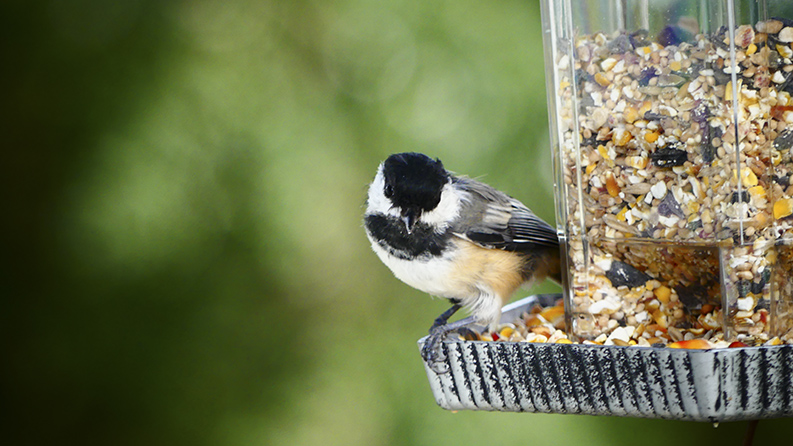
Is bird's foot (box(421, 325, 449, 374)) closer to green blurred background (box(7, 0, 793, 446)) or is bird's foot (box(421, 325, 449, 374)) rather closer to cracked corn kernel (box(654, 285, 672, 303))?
cracked corn kernel (box(654, 285, 672, 303))

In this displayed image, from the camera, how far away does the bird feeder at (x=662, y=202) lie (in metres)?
0.95

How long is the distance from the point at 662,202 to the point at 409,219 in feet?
1.52

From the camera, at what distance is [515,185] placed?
2760 millimetres

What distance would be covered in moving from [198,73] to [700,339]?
2488 millimetres

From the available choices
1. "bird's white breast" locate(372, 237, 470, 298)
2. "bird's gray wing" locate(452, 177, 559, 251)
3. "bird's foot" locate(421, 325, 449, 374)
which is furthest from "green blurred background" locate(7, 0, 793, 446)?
"bird's foot" locate(421, 325, 449, 374)

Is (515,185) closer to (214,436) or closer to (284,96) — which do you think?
(284,96)

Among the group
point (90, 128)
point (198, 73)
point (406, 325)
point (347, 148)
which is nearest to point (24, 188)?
point (90, 128)

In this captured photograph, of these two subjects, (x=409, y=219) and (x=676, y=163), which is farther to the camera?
(x=409, y=219)

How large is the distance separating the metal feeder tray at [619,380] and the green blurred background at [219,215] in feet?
6.14

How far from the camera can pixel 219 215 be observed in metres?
2.96

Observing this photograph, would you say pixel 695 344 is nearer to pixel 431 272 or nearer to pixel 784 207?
pixel 784 207

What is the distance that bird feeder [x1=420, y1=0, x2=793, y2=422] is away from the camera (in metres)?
0.95

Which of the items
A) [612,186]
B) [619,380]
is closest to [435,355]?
[619,380]

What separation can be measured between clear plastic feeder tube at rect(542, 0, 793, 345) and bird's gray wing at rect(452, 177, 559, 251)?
235mm
